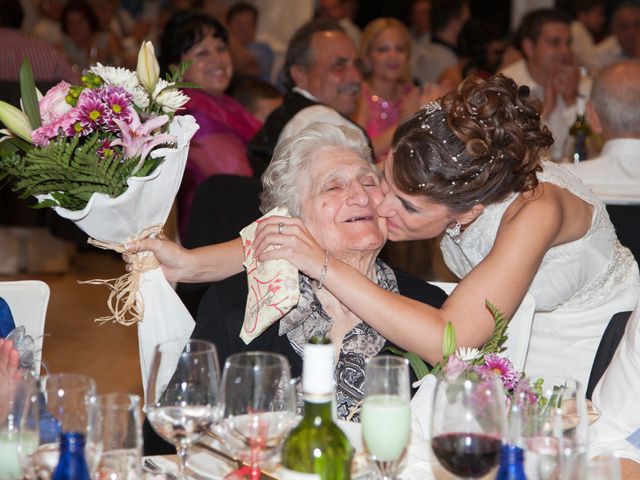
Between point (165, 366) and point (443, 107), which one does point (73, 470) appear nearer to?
point (165, 366)

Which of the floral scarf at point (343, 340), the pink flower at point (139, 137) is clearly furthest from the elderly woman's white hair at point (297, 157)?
the pink flower at point (139, 137)

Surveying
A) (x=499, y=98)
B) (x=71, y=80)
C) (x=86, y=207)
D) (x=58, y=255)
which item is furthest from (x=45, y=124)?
(x=58, y=255)

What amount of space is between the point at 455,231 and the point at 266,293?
0.73 m

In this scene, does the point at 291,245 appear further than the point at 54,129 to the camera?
Yes

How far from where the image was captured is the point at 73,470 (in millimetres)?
1463

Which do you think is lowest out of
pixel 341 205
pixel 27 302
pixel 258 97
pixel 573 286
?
pixel 27 302

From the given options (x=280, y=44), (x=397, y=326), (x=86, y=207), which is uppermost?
(x=280, y=44)

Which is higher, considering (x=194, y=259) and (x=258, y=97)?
(x=258, y=97)

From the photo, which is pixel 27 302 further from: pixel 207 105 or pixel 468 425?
pixel 207 105

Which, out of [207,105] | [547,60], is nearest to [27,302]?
[207,105]

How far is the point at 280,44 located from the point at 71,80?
3.45 metres

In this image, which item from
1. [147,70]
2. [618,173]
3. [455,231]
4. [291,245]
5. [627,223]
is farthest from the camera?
[618,173]

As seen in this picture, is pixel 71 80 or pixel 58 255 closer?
pixel 71 80

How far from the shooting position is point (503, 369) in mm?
1830
